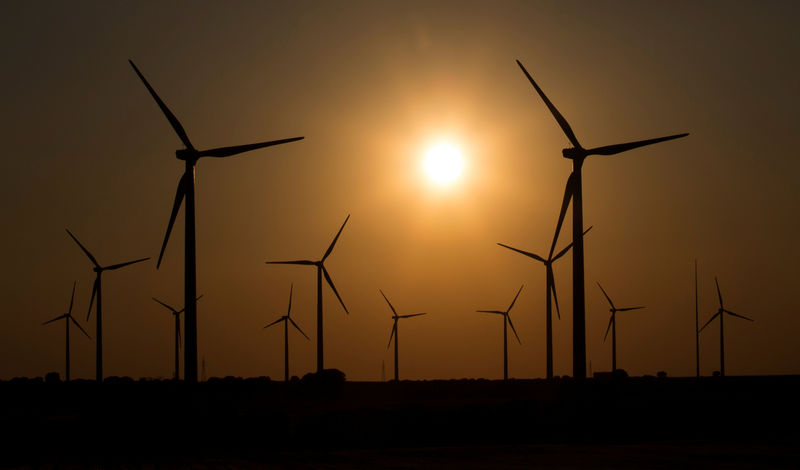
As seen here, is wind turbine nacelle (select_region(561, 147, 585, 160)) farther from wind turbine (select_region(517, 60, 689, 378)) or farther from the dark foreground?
the dark foreground

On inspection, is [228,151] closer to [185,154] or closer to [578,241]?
[185,154]

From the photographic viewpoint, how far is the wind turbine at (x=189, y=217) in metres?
64.9

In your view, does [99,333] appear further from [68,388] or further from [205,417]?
[205,417]

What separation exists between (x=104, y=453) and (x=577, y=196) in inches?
→ 1334

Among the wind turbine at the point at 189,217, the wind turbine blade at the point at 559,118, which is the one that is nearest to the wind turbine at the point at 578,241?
the wind turbine blade at the point at 559,118

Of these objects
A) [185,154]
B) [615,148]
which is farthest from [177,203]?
[615,148]

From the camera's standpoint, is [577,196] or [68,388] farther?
[68,388]

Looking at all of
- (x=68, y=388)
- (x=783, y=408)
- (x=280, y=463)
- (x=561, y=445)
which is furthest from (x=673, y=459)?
(x=68, y=388)

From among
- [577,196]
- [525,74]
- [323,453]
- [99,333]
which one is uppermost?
[525,74]

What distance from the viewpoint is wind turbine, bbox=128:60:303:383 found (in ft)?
213

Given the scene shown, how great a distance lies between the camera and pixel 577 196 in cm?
7338

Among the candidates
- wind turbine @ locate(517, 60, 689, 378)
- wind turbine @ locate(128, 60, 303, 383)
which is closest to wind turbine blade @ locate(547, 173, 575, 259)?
wind turbine @ locate(517, 60, 689, 378)

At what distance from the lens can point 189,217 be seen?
6850 centimetres

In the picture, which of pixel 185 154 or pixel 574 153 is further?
pixel 574 153
